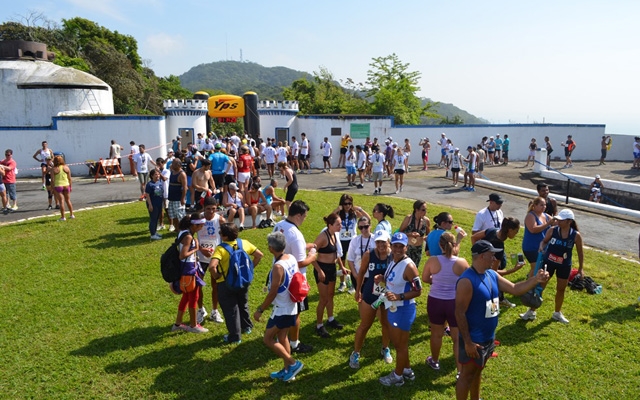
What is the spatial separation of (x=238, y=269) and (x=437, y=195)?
13.4 m

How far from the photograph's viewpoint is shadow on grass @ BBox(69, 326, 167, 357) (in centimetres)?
595

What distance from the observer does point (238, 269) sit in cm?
571

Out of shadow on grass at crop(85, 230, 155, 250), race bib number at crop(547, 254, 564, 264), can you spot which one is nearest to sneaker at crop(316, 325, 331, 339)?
race bib number at crop(547, 254, 564, 264)

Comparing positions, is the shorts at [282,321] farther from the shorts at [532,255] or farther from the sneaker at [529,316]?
the shorts at [532,255]

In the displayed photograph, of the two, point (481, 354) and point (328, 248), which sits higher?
point (328, 248)

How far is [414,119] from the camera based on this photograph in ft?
120

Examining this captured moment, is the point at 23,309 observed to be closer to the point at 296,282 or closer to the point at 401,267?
the point at 296,282

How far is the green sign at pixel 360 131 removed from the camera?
1031 inches

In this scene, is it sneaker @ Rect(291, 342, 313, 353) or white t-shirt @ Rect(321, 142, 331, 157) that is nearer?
sneaker @ Rect(291, 342, 313, 353)

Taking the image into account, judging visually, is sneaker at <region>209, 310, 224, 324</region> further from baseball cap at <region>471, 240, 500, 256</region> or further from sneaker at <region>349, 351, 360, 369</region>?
baseball cap at <region>471, 240, 500, 256</region>

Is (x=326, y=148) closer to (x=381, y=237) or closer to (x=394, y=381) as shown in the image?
(x=381, y=237)

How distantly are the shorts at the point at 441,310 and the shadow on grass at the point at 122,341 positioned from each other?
12.0 feet

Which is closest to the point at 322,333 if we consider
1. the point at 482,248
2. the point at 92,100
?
the point at 482,248

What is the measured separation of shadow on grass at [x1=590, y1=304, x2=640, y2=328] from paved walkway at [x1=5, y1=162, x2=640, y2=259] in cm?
415
